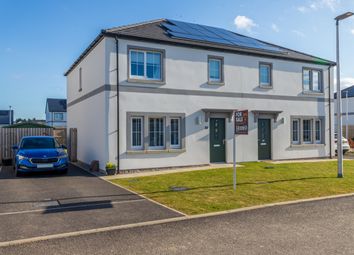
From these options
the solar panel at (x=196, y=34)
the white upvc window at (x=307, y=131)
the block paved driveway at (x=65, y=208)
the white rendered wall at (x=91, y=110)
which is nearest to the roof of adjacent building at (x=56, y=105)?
the white rendered wall at (x=91, y=110)

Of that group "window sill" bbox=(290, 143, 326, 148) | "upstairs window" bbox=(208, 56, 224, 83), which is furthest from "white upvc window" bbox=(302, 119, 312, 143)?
"upstairs window" bbox=(208, 56, 224, 83)

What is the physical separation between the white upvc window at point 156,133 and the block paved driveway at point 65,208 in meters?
3.67

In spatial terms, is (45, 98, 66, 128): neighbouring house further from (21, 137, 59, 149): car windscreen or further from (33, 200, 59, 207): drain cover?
(33, 200, 59, 207): drain cover

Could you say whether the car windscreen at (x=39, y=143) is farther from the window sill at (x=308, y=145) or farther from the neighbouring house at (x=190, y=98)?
the window sill at (x=308, y=145)

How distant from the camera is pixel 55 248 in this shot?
15.8ft

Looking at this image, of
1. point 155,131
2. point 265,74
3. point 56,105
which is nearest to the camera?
point 155,131

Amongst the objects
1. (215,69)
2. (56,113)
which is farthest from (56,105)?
(215,69)

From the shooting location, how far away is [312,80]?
1866 centimetres

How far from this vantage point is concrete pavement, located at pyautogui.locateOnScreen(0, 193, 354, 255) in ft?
15.5

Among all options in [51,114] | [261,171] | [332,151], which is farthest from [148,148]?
[51,114]

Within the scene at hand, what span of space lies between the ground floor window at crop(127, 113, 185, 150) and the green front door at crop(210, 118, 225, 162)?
175 cm

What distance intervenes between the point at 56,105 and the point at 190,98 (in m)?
52.9

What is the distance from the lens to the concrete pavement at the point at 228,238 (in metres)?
4.73

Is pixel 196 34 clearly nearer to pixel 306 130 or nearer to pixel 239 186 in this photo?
pixel 306 130
